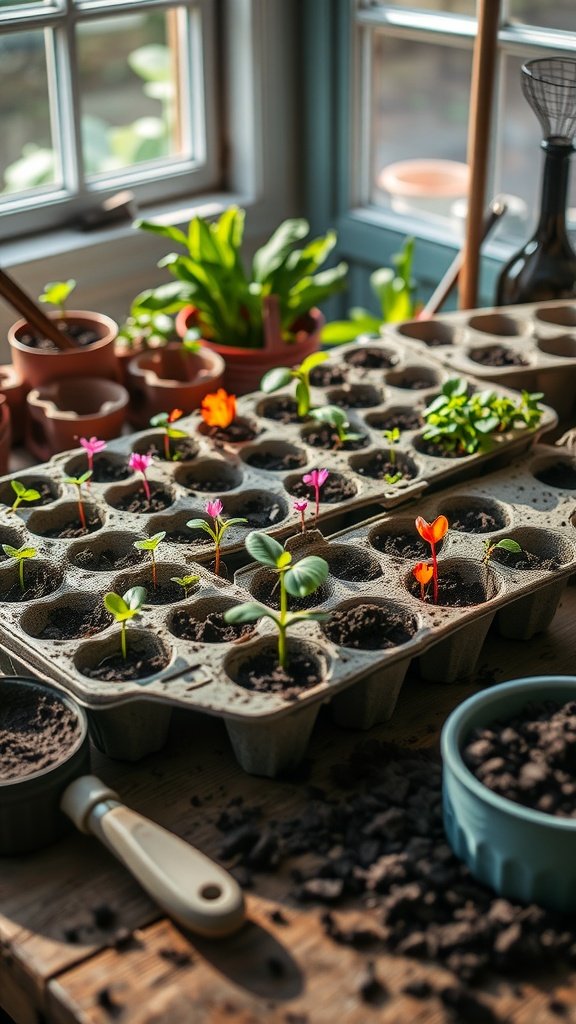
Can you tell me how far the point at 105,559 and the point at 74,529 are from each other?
8cm

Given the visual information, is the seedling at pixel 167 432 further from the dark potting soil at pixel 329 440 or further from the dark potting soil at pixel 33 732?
the dark potting soil at pixel 33 732

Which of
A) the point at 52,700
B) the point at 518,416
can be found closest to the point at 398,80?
the point at 518,416

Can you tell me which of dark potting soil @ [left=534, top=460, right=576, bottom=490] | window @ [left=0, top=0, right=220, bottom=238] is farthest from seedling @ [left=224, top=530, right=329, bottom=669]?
window @ [left=0, top=0, right=220, bottom=238]

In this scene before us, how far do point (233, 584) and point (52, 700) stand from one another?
24cm

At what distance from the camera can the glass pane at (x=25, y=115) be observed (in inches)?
78.7

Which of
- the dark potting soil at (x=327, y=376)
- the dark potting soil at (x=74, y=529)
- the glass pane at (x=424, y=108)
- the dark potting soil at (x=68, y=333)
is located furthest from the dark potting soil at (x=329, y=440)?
the glass pane at (x=424, y=108)

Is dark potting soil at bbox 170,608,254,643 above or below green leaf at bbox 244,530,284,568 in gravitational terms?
below

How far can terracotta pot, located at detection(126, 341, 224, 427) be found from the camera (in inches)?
68.1

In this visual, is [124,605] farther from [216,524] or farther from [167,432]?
[167,432]

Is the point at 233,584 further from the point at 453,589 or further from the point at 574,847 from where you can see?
the point at 574,847

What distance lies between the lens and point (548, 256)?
1.82m

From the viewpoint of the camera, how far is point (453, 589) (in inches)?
50.6

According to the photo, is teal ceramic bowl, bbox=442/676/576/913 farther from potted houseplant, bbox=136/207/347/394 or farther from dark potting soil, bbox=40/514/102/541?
potted houseplant, bbox=136/207/347/394

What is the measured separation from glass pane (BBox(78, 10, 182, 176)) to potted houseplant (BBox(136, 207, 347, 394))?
460 mm
